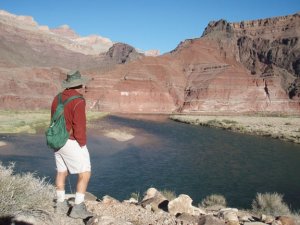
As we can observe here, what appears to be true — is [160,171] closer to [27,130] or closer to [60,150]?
[60,150]

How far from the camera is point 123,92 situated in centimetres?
9519

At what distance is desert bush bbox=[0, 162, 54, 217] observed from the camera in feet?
17.8

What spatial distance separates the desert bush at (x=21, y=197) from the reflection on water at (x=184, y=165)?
1107 cm

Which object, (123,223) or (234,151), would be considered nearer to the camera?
(123,223)

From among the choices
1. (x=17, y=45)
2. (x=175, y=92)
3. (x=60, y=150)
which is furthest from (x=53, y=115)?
(x=17, y=45)

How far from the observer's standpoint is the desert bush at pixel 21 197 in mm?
5439

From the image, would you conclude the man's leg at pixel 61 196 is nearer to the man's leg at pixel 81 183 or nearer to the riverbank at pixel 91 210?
the riverbank at pixel 91 210

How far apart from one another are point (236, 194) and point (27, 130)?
1141 inches

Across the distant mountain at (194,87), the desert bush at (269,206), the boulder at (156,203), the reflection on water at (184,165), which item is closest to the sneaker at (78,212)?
the boulder at (156,203)

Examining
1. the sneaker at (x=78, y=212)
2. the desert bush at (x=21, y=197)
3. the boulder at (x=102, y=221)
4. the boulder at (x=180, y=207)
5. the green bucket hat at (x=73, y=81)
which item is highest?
the green bucket hat at (x=73, y=81)

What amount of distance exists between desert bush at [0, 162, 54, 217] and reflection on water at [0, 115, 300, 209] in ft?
36.3

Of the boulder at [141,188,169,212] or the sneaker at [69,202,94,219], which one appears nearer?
the sneaker at [69,202,94,219]

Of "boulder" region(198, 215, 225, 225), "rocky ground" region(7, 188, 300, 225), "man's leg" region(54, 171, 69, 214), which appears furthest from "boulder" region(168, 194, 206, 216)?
"man's leg" region(54, 171, 69, 214)

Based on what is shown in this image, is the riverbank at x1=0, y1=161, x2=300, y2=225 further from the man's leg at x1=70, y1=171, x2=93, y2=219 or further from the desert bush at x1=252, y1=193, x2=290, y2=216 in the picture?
the desert bush at x1=252, y1=193, x2=290, y2=216
